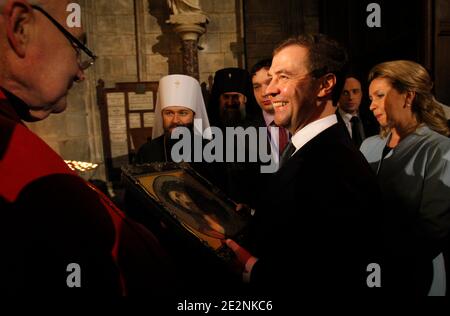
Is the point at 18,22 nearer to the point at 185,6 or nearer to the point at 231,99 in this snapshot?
the point at 231,99

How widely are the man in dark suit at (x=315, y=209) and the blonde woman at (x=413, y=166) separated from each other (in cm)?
52

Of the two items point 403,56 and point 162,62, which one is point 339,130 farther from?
point 162,62

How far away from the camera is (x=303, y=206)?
1351 millimetres

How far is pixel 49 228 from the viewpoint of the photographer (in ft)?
2.60

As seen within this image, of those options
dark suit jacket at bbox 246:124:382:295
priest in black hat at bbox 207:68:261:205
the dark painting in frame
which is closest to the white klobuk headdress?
priest in black hat at bbox 207:68:261:205

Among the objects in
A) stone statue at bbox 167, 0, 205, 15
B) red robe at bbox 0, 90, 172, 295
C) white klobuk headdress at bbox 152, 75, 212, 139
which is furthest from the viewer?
stone statue at bbox 167, 0, 205, 15

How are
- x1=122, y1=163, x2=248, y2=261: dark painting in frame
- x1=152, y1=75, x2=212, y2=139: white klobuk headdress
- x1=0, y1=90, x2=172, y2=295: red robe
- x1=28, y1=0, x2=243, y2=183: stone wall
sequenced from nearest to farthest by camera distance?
x1=0, y1=90, x2=172, y2=295: red robe < x1=122, y1=163, x2=248, y2=261: dark painting in frame < x1=152, y1=75, x2=212, y2=139: white klobuk headdress < x1=28, y1=0, x2=243, y2=183: stone wall

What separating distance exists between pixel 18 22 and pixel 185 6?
593 cm

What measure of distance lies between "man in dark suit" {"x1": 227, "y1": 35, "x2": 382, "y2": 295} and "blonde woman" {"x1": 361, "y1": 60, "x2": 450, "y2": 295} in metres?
0.52

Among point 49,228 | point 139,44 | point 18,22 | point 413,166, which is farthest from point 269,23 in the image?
point 49,228

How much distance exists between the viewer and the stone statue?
625cm

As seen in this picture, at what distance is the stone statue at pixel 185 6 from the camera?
20.5 ft

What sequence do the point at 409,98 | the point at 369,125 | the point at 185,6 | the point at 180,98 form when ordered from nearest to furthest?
1. the point at 409,98
2. the point at 180,98
3. the point at 369,125
4. the point at 185,6

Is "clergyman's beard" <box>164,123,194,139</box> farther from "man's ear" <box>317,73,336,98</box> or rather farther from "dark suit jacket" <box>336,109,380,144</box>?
"dark suit jacket" <box>336,109,380,144</box>
